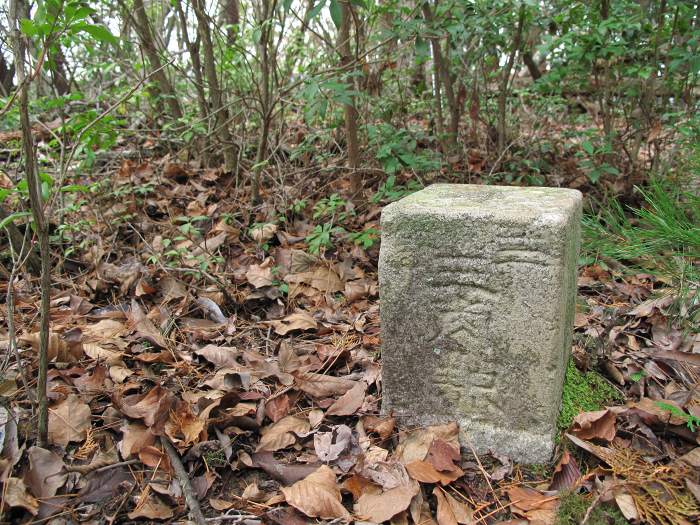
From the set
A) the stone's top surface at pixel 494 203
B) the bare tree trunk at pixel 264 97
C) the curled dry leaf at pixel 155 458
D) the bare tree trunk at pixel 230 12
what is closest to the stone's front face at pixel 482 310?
the stone's top surface at pixel 494 203

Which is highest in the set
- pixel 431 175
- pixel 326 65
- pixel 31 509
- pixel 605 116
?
pixel 326 65

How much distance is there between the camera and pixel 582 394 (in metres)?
2.10

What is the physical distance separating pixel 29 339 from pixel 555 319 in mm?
1835

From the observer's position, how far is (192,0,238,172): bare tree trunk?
369cm

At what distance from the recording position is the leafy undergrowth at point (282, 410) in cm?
168

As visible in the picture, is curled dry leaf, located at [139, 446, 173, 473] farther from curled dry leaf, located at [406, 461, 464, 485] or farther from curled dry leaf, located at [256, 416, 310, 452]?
curled dry leaf, located at [406, 461, 464, 485]

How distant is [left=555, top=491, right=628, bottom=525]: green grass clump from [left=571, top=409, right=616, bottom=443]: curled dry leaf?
237 millimetres

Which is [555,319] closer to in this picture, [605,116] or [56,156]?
[605,116]

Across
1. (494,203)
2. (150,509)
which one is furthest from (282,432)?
(494,203)

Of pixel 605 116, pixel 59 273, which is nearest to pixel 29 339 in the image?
pixel 59 273

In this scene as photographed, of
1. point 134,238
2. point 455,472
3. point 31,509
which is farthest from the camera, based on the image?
point 134,238

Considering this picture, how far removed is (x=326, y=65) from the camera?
4258 mm

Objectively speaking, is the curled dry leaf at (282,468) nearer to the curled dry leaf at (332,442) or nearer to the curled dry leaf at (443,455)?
the curled dry leaf at (332,442)

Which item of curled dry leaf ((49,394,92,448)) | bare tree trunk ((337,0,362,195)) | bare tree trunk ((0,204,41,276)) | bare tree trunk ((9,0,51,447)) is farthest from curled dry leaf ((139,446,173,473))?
bare tree trunk ((337,0,362,195))
